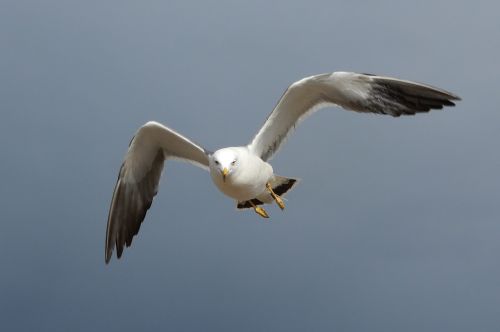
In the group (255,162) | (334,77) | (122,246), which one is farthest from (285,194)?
(122,246)

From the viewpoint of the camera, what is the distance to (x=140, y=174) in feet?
52.6

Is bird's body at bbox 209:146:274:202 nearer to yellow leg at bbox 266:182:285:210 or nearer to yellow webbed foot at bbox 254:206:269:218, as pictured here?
yellow leg at bbox 266:182:285:210

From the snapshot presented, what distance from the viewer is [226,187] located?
1338 cm

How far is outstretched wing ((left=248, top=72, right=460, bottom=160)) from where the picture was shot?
45.3ft

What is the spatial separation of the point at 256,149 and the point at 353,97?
6.40 ft

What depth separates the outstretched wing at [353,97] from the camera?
544 inches

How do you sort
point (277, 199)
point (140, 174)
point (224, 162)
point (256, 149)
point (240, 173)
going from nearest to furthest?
point (224, 162), point (240, 173), point (256, 149), point (277, 199), point (140, 174)

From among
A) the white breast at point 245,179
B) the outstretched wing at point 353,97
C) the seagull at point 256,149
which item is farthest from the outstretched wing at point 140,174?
the outstretched wing at point 353,97

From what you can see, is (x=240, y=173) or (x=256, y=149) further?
(x=256, y=149)

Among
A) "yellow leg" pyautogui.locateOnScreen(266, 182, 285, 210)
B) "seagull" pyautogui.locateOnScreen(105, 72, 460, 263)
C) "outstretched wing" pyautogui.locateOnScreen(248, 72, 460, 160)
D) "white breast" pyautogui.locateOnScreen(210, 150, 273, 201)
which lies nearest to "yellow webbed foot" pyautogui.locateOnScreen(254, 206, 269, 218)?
"seagull" pyautogui.locateOnScreen(105, 72, 460, 263)

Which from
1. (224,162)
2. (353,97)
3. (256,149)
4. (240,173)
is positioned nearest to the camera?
(224,162)

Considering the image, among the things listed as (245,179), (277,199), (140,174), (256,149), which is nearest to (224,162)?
(245,179)

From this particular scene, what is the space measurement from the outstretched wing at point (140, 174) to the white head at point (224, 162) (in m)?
1.78

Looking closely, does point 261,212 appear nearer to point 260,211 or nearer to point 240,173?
point 260,211
